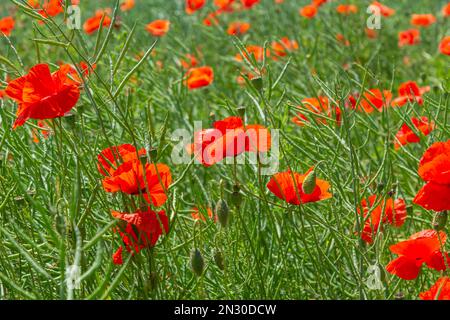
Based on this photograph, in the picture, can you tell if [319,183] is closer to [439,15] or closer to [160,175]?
[160,175]

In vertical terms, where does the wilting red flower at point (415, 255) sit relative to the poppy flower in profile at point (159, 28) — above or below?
below

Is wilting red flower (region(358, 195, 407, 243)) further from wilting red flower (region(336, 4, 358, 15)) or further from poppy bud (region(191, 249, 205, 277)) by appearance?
wilting red flower (region(336, 4, 358, 15))

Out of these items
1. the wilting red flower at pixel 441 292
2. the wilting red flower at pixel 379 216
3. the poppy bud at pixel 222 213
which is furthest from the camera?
the wilting red flower at pixel 379 216

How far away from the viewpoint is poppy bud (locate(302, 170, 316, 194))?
1.22m

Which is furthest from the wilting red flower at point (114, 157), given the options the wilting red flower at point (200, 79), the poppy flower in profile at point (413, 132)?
the wilting red flower at point (200, 79)

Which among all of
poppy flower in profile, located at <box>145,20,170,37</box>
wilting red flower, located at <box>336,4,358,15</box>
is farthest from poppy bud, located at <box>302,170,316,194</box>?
wilting red flower, located at <box>336,4,358,15</box>

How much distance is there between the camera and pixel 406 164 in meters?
1.91

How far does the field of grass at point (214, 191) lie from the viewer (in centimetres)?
123

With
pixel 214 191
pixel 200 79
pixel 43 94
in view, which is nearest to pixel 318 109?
pixel 214 191

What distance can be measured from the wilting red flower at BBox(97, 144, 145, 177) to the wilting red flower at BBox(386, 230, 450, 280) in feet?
1.38

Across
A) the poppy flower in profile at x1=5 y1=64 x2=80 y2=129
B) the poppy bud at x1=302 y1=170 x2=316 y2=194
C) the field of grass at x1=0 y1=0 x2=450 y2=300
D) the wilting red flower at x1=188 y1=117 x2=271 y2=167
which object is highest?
the poppy flower in profile at x1=5 y1=64 x2=80 y2=129

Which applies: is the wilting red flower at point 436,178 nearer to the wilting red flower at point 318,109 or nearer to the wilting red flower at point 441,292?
the wilting red flower at point 441,292

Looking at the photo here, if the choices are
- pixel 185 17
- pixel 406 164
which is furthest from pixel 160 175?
pixel 185 17

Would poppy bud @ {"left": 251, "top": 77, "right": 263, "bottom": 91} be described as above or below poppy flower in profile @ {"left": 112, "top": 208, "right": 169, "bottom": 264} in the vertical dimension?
above
